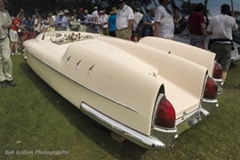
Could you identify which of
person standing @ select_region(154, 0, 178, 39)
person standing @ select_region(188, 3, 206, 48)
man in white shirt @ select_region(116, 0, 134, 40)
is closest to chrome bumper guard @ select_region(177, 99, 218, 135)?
person standing @ select_region(154, 0, 178, 39)

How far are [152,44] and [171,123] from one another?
75.9 inches

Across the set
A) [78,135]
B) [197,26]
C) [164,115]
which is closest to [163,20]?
[197,26]

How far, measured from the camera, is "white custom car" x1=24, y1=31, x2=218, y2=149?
2039 millimetres

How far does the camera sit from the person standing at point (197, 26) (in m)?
4.91

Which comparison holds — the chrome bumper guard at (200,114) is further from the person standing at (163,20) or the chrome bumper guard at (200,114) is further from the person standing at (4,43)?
the person standing at (4,43)

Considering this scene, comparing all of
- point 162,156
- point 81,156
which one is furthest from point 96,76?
point 162,156

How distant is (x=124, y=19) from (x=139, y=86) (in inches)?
132

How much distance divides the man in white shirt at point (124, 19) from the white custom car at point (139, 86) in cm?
144

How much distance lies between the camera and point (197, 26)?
4.98 m

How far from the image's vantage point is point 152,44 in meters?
3.75

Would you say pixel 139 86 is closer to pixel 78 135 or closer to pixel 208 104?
pixel 208 104

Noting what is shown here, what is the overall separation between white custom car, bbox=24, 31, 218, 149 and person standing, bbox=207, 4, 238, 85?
4.41 ft

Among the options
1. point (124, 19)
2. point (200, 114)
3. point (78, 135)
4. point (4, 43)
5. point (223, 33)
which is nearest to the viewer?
point (200, 114)

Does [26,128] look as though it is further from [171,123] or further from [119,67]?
[171,123]
